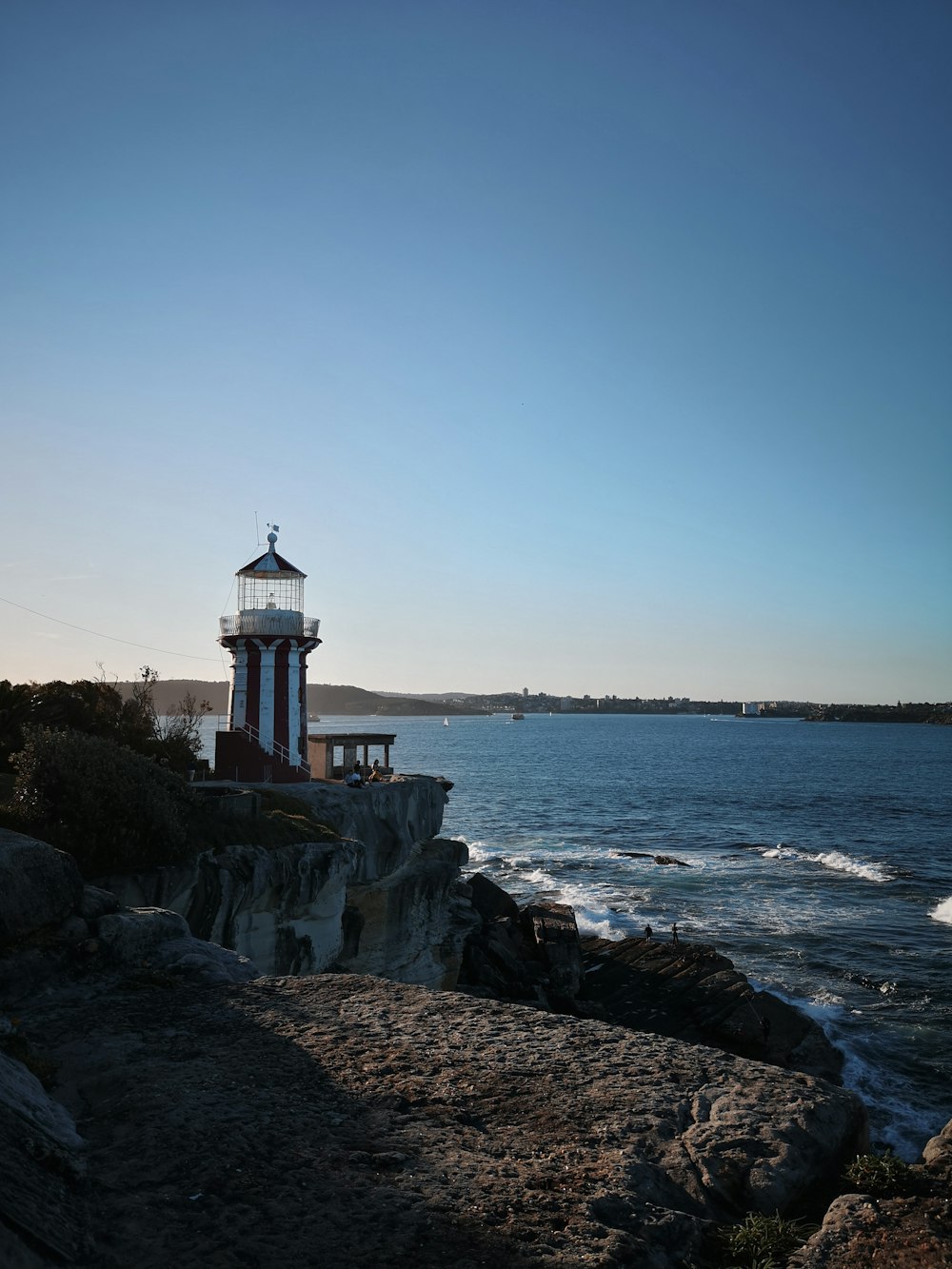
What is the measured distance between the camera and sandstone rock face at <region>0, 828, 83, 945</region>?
890cm

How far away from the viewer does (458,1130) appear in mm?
5852

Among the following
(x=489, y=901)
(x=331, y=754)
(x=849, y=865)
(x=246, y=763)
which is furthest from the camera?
(x=849, y=865)

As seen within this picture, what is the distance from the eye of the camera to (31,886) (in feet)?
30.1

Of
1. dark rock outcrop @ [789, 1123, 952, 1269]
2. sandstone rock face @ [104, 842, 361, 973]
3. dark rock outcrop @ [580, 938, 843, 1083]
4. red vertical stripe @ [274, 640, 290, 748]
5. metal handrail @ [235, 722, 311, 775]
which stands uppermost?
red vertical stripe @ [274, 640, 290, 748]

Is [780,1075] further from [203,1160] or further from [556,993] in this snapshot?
[556,993]

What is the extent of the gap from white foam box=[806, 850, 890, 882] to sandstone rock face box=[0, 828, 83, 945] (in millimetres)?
38710

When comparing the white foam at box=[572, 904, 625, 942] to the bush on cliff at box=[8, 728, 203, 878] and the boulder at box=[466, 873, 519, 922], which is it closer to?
the boulder at box=[466, 873, 519, 922]

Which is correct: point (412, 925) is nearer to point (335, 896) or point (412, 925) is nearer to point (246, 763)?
point (335, 896)

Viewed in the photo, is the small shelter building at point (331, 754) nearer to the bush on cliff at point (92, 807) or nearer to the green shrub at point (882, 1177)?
the bush on cliff at point (92, 807)

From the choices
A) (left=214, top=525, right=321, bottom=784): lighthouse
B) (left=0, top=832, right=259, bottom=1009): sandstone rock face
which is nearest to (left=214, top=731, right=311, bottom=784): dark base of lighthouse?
(left=214, top=525, right=321, bottom=784): lighthouse

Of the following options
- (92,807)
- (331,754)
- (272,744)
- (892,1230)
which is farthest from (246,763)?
(892,1230)

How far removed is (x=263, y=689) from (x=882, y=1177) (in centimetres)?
2591

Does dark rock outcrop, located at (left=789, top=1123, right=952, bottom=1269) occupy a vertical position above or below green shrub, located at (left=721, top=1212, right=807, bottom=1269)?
above

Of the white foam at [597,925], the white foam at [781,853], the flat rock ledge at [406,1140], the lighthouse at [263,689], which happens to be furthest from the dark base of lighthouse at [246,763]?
the white foam at [781,853]
